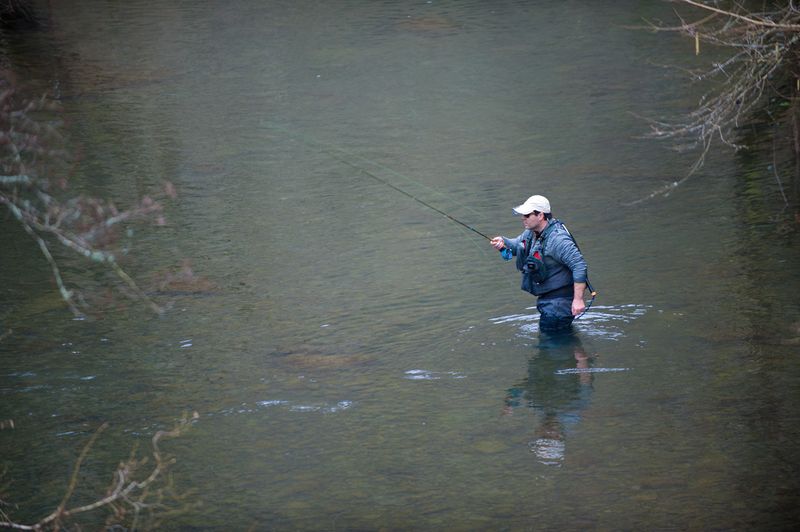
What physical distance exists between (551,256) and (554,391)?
43.7 inches

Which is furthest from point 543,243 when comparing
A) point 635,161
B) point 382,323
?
point 635,161

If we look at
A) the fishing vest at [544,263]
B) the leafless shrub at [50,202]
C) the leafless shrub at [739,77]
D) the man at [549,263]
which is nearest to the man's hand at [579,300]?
the man at [549,263]

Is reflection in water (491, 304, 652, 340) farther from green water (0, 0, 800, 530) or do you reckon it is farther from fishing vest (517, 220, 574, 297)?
fishing vest (517, 220, 574, 297)

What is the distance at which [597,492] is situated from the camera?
256 inches

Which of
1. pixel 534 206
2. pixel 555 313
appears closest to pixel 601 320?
pixel 555 313

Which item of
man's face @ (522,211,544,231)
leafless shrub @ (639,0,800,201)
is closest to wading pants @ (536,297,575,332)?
man's face @ (522,211,544,231)

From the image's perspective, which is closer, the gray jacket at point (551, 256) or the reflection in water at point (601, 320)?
the gray jacket at point (551, 256)

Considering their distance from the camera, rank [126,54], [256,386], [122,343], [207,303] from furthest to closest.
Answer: [126,54] < [207,303] < [122,343] < [256,386]

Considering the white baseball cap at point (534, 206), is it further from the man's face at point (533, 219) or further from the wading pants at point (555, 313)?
the wading pants at point (555, 313)

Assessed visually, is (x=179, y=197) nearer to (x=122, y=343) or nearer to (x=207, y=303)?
(x=207, y=303)

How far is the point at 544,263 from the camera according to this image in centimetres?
863

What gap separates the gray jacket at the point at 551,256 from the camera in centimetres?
846

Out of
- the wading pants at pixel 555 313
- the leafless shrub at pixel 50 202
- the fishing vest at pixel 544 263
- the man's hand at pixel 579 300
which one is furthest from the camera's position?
the wading pants at pixel 555 313

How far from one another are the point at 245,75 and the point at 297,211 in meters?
7.10
